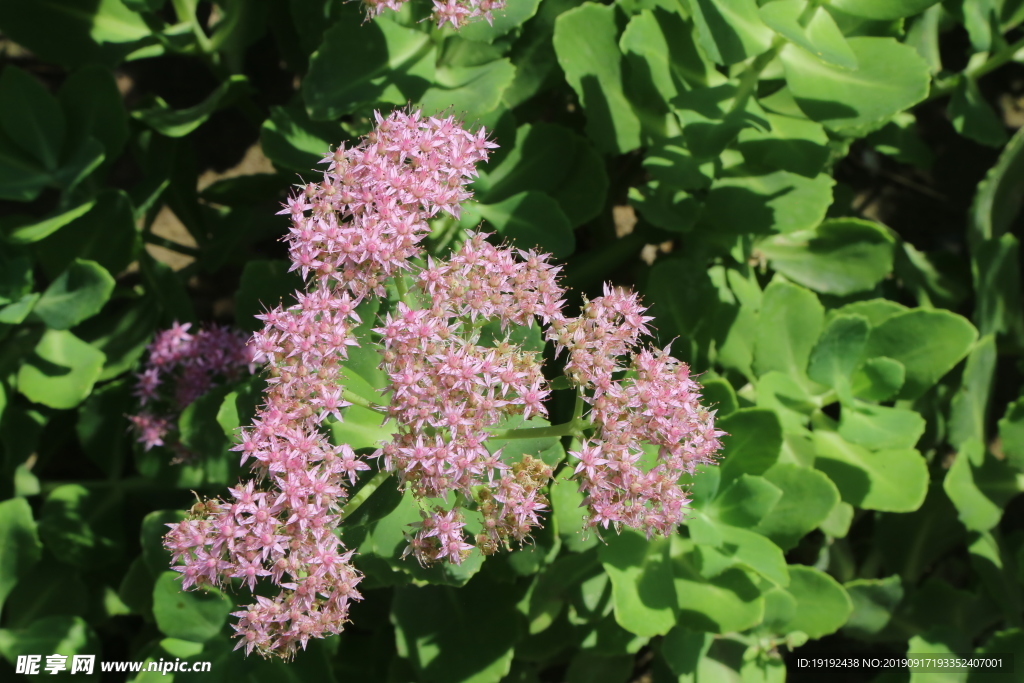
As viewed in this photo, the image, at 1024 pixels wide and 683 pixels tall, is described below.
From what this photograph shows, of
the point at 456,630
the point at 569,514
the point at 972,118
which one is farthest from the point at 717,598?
the point at 972,118

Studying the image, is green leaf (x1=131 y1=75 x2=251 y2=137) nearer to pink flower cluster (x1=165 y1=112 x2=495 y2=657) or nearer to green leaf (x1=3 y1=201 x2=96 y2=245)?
green leaf (x1=3 y1=201 x2=96 y2=245)

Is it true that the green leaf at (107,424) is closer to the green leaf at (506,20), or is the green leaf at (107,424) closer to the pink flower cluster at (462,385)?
the pink flower cluster at (462,385)

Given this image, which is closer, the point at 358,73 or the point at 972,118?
the point at 358,73

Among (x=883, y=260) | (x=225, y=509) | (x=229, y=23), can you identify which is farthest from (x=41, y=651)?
(x=883, y=260)

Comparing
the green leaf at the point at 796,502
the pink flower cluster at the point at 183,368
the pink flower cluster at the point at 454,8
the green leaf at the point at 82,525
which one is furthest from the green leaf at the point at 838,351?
the green leaf at the point at 82,525

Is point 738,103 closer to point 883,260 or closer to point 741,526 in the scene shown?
point 883,260

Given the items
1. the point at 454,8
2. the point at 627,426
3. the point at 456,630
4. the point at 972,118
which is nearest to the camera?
the point at 627,426

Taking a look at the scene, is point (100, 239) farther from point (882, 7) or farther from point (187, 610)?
point (882, 7)

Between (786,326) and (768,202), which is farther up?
(768,202)
